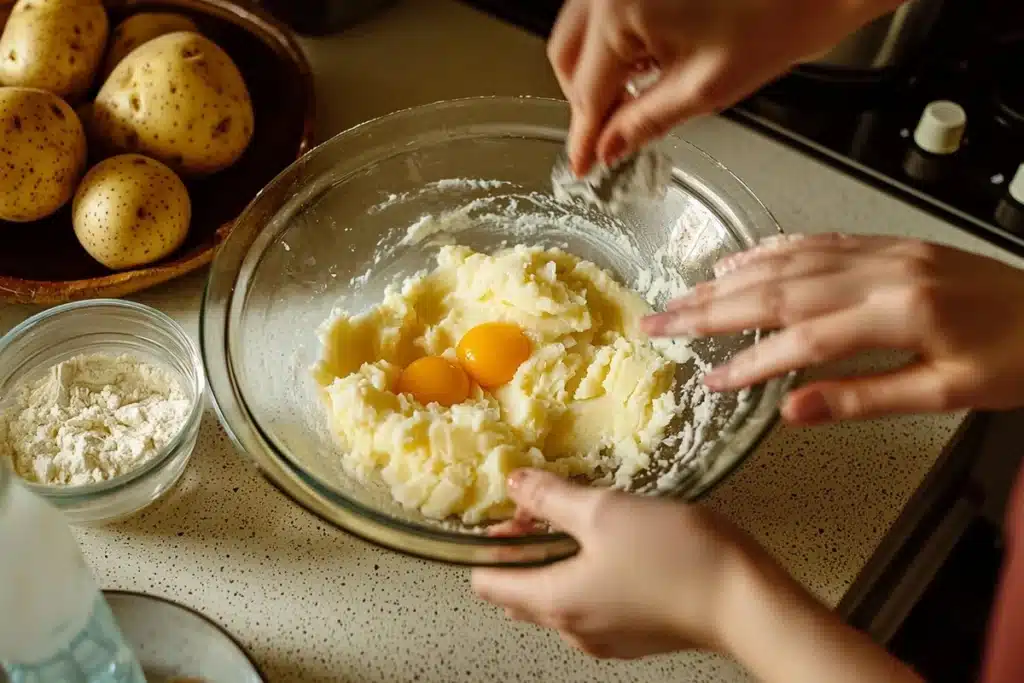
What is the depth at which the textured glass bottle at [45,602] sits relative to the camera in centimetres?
68

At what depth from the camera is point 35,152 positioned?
3.86 ft

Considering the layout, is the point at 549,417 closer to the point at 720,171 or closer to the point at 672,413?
the point at 672,413

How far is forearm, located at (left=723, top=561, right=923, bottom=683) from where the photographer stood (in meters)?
0.81

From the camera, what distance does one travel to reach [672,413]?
110 centimetres

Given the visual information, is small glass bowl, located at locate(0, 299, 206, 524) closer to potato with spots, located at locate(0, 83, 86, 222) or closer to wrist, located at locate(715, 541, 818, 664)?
potato with spots, located at locate(0, 83, 86, 222)

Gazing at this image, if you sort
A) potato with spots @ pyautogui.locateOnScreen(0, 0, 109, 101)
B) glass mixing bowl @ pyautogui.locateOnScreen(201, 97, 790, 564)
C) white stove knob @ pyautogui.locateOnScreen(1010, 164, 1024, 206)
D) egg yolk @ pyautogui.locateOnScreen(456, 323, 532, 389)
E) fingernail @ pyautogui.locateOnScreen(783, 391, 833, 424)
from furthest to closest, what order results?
white stove knob @ pyautogui.locateOnScreen(1010, 164, 1024, 206) < potato with spots @ pyautogui.locateOnScreen(0, 0, 109, 101) < egg yolk @ pyautogui.locateOnScreen(456, 323, 532, 389) < glass mixing bowl @ pyautogui.locateOnScreen(201, 97, 790, 564) < fingernail @ pyautogui.locateOnScreen(783, 391, 833, 424)

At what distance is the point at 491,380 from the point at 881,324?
1.64ft

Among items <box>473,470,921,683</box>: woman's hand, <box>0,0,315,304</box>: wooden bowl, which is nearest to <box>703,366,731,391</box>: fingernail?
<box>473,470,921,683</box>: woman's hand

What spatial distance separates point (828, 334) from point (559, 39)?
0.37 m

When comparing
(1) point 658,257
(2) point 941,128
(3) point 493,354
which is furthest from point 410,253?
(2) point 941,128

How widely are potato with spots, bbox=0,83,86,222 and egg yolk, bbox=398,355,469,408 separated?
54 centimetres

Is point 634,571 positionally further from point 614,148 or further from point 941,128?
point 941,128

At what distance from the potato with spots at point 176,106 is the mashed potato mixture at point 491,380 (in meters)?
0.33

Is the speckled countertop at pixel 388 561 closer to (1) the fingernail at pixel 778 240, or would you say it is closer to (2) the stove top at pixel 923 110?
(1) the fingernail at pixel 778 240
